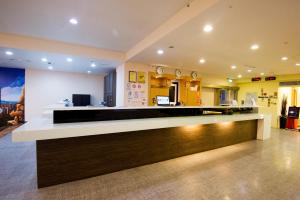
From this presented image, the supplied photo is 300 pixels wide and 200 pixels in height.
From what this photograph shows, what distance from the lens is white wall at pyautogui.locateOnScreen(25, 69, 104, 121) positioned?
7934 mm

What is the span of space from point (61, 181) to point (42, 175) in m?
0.28

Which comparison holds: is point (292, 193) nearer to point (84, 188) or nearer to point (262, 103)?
point (84, 188)

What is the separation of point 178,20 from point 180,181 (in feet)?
9.58

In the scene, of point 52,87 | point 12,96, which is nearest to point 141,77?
point 52,87

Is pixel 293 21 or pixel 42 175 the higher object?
pixel 293 21

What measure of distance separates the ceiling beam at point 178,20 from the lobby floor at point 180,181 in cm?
278

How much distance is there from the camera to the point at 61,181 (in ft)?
8.04

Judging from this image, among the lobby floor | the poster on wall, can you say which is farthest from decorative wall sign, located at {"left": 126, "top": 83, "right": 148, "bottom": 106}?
the poster on wall

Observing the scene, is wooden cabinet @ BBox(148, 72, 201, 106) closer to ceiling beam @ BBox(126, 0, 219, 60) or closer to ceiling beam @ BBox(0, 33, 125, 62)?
ceiling beam @ BBox(0, 33, 125, 62)

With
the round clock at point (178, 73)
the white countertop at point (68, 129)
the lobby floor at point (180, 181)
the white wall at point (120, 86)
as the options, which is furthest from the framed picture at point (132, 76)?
the lobby floor at point (180, 181)

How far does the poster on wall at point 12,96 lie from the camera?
7.50 m

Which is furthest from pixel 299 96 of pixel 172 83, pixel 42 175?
pixel 42 175

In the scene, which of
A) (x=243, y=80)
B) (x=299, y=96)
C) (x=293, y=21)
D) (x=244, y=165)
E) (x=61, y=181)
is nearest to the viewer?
(x=61, y=181)

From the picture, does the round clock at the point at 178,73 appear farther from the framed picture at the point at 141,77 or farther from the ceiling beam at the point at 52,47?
the ceiling beam at the point at 52,47
